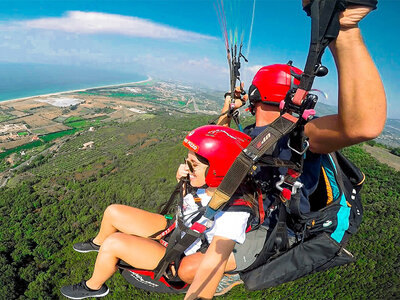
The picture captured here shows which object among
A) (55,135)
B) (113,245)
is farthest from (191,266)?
(55,135)

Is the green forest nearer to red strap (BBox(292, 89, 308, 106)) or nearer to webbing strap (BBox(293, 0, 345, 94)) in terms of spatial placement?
red strap (BBox(292, 89, 308, 106))

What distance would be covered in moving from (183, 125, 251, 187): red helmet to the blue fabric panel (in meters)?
0.93

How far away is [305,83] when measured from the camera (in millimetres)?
1152

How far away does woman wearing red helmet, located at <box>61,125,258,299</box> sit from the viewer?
183cm

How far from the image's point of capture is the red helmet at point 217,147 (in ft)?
6.75

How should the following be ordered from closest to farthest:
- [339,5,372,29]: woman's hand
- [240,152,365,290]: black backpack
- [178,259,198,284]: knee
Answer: [339,5,372,29]: woman's hand → [240,152,365,290]: black backpack → [178,259,198,284]: knee

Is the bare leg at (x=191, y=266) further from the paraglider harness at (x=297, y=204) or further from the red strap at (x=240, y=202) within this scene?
the red strap at (x=240, y=202)

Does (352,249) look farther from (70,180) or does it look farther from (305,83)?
(70,180)

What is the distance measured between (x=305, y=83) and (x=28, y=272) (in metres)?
44.9

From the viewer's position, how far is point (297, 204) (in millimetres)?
1607

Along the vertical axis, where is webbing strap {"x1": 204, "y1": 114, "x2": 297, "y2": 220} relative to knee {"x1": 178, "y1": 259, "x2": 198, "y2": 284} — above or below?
above

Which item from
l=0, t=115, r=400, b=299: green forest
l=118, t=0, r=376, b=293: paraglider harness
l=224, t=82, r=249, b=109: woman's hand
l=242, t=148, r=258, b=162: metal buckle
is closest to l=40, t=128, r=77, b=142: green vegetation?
l=0, t=115, r=400, b=299: green forest

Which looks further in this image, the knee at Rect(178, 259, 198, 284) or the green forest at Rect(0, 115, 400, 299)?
the green forest at Rect(0, 115, 400, 299)

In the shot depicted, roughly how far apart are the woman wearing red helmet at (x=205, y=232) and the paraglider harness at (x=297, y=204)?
166 mm
